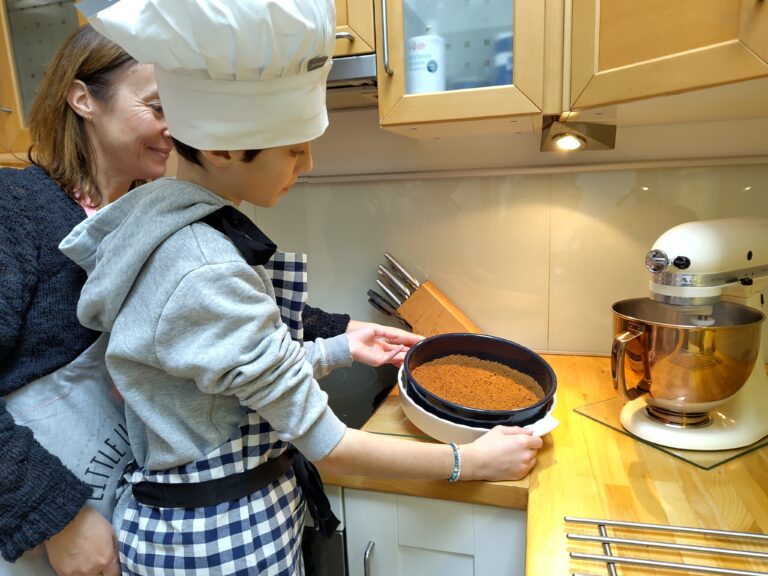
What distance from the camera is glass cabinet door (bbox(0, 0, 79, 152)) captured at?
1.14 meters

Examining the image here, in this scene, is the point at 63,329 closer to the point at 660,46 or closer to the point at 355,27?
the point at 355,27

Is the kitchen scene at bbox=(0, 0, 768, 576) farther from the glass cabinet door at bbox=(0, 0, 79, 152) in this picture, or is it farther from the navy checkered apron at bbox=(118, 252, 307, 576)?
the navy checkered apron at bbox=(118, 252, 307, 576)

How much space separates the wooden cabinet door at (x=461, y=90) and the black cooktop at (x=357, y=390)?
1.93 feet

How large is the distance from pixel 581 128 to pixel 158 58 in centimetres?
87

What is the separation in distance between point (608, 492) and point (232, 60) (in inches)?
29.6

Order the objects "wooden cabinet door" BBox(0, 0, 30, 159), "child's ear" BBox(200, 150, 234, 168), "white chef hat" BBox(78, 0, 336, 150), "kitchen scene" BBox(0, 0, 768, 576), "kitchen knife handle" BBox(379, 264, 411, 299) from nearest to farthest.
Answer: "white chef hat" BBox(78, 0, 336, 150), "child's ear" BBox(200, 150, 234, 168), "kitchen scene" BBox(0, 0, 768, 576), "wooden cabinet door" BBox(0, 0, 30, 159), "kitchen knife handle" BBox(379, 264, 411, 299)

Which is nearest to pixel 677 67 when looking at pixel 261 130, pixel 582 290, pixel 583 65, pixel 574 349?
pixel 583 65

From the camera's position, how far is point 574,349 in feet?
4.23

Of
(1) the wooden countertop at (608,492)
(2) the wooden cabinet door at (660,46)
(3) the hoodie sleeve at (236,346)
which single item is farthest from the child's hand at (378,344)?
(2) the wooden cabinet door at (660,46)

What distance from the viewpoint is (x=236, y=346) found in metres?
0.54

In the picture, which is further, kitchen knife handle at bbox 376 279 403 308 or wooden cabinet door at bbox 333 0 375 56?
kitchen knife handle at bbox 376 279 403 308

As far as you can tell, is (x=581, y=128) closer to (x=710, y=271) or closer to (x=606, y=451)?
(x=710, y=271)

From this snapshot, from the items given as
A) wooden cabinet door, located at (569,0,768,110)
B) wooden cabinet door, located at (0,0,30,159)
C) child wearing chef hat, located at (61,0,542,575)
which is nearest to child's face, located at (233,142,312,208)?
child wearing chef hat, located at (61,0,542,575)

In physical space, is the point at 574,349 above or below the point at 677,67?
below
